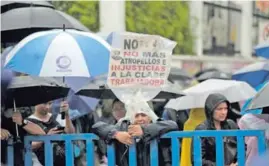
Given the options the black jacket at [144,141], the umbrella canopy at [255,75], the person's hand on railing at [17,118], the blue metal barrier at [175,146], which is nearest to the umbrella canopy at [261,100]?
the blue metal barrier at [175,146]

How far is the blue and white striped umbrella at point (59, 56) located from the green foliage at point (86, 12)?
43.4 ft

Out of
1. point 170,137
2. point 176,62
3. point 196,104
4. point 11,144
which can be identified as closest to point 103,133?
point 170,137

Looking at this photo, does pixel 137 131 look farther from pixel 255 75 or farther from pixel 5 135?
pixel 255 75

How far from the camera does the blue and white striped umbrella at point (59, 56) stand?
7.00m

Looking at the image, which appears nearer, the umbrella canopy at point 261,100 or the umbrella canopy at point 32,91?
the umbrella canopy at point 261,100

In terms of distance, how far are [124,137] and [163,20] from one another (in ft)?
67.5

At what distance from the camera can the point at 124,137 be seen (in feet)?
18.4

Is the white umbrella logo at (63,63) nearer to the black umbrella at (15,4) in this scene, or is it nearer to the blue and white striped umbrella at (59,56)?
the blue and white striped umbrella at (59,56)

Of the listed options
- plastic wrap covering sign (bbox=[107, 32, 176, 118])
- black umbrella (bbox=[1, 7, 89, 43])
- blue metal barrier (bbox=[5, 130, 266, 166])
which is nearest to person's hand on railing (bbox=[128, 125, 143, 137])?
blue metal barrier (bbox=[5, 130, 266, 166])

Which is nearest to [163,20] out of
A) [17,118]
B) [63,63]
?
[63,63]

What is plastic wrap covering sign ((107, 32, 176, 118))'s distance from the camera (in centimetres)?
579

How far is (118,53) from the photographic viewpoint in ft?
19.0

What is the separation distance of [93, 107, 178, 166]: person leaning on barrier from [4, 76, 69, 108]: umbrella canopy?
45.6 inches

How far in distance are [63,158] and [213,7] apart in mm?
23269
